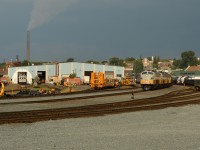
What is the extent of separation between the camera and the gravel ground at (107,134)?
1059cm

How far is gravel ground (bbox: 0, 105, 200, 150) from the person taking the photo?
10.6 metres

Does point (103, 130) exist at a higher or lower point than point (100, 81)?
lower

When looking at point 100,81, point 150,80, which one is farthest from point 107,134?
point 100,81

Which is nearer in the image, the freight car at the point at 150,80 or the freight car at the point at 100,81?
the freight car at the point at 150,80

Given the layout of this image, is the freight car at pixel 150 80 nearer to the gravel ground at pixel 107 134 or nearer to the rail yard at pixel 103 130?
the rail yard at pixel 103 130

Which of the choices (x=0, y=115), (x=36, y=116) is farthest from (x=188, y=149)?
(x=0, y=115)

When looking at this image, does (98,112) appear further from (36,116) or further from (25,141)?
(25,141)

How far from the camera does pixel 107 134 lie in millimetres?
12570

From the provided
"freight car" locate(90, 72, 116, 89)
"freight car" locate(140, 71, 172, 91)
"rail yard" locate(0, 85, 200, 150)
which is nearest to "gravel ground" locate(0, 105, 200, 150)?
"rail yard" locate(0, 85, 200, 150)

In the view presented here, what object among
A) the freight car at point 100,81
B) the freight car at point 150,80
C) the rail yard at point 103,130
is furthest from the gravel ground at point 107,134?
the freight car at point 100,81

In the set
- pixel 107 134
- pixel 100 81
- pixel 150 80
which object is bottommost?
pixel 107 134

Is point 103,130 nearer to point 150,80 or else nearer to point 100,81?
point 150,80

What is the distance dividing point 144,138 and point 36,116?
695 cm

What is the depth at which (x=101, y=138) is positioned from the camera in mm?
11766
